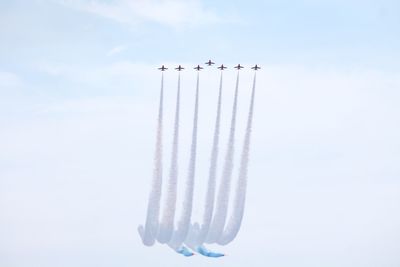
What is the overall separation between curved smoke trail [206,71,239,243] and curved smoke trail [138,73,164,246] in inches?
297

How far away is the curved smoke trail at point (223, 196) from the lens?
10050cm

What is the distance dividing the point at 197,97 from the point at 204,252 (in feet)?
93.0

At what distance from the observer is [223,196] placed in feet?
339

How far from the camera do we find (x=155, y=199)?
4122 inches

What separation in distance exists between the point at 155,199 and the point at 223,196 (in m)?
8.85

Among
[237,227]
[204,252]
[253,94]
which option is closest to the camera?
[253,94]

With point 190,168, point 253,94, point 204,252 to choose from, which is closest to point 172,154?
point 190,168

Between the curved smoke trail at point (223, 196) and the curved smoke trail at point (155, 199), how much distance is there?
24.7ft

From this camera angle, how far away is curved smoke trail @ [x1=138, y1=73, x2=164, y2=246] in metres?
100

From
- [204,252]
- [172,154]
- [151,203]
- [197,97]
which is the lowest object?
[204,252]

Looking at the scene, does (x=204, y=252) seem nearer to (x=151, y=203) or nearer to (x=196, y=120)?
(x=151, y=203)

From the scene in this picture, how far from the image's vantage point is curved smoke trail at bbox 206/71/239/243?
3957 inches

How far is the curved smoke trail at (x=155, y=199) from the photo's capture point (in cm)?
10050

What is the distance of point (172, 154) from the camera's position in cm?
10106
